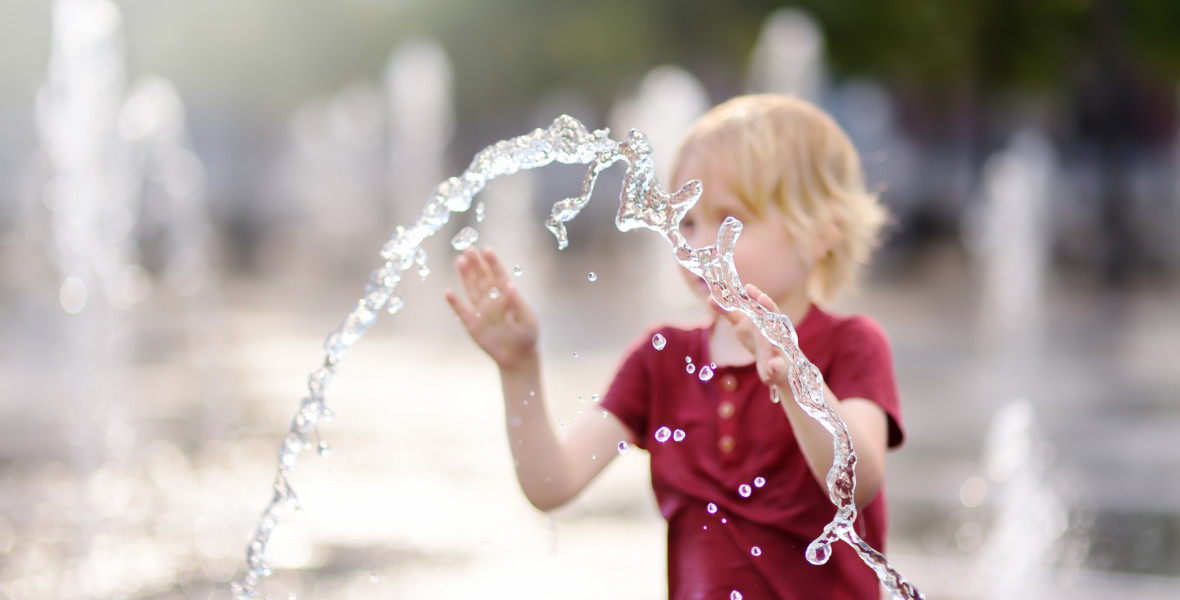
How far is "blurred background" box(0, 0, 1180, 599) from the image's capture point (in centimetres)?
461

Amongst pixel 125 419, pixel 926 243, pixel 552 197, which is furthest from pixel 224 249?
pixel 125 419

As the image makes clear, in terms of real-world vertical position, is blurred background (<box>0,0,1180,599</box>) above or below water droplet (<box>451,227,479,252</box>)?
above

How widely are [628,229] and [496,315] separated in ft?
0.91

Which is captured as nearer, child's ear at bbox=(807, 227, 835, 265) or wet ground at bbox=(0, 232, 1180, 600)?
child's ear at bbox=(807, 227, 835, 265)

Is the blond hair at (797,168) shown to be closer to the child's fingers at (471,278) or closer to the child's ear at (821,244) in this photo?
the child's ear at (821,244)

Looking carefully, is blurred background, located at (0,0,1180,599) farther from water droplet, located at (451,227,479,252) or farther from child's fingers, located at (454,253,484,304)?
child's fingers, located at (454,253,484,304)

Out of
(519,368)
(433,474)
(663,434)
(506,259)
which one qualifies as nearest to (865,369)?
(663,434)

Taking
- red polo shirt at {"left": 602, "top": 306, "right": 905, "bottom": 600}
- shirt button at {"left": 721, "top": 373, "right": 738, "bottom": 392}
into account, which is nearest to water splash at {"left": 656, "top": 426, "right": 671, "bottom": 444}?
red polo shirt at {"left": 602, "top": 306, "right": 905, "bottom": 600}

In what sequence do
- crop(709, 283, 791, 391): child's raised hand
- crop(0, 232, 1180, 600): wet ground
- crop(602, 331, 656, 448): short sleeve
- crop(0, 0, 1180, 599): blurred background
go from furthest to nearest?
1. crop(0, 0, 1180, 599): blurred background
2. crop(0, 232, 1180, 600): wet ground
3. crop(602, 331, 656, 448): short sleeve
4. crop(709, 283, 791, 391): child's raised hand

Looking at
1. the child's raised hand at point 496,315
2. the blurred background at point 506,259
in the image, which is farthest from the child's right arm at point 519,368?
the blurred background at point 506,259

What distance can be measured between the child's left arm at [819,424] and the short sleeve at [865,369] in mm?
16

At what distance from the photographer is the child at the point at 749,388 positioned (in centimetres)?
199

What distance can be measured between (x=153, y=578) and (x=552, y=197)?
25610 millimetres

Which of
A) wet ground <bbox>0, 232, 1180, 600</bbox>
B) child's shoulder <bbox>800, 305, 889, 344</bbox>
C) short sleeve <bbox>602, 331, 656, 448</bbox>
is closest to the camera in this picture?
child's shoulder <bbox>800, 305, 889, 344</bbox>
